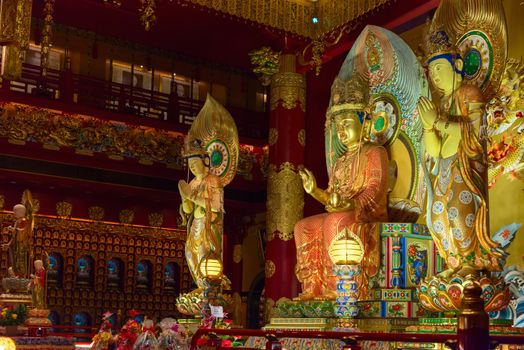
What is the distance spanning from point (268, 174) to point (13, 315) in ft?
10.6

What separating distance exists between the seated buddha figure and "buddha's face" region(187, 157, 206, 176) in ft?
4.91

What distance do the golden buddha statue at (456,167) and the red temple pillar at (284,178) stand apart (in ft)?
12.4

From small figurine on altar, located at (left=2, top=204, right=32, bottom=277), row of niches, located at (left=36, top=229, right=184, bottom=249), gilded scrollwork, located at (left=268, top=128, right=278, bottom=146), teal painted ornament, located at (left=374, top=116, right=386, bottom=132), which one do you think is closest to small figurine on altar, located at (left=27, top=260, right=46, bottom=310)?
small figurine on altar, located at (left=2, top=204, right=32, bottom=277)

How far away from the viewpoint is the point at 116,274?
11023 millimetres

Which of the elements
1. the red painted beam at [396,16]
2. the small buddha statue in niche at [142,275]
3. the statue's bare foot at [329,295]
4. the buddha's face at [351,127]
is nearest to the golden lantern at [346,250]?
the statue's bare foot at [329,295]

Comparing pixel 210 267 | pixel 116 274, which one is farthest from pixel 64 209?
pixel 210 267

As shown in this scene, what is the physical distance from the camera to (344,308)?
204 inches

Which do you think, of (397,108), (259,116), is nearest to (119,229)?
(259,116)

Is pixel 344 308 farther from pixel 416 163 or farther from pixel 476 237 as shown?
pixel 416 163

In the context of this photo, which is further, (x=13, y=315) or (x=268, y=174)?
(x=268, y=174)

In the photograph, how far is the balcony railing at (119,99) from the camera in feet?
32.3

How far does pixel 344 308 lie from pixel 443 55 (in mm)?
1726

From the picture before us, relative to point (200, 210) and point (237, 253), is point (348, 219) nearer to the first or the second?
point (200, 210)

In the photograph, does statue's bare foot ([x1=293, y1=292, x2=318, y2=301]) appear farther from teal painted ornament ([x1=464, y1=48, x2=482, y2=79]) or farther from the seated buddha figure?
teal painted ornament ([x1=464, y1=48, x2=482, y2=79])
